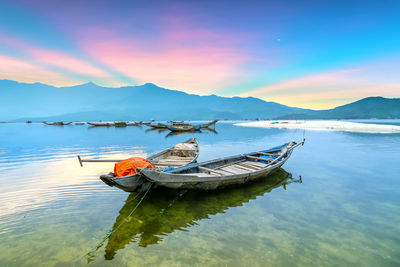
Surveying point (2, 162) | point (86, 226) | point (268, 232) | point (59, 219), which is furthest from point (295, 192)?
point (2, 162)

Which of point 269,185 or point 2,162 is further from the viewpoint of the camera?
point 2,162

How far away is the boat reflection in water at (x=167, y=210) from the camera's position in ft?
20.7

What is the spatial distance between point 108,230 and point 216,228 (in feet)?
13.1

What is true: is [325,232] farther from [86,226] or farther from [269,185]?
[86,226]

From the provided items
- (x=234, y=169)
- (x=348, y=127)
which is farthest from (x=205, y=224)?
(x=348, y=127)

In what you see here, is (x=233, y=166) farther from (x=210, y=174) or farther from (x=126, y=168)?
(x=126, y=168)

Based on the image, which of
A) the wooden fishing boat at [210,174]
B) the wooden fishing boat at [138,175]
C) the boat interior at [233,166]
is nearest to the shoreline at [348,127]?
the boat interior at [233,166]

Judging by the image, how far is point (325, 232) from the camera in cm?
661

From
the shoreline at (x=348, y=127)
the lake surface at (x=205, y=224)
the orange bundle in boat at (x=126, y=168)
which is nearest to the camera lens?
the lake surface at (x=205, y=224)

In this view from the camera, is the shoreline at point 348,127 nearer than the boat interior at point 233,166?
No

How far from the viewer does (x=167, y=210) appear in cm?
812

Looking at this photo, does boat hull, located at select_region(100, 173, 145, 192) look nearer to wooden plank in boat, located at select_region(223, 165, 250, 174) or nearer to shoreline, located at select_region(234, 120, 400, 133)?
wooden plank in boat, located at select_region(223, 165, 250, 174)

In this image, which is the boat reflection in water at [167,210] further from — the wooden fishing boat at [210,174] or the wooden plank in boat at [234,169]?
the wooden plank in boat at [234,169]

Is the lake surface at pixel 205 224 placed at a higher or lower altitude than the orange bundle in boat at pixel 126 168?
lower
